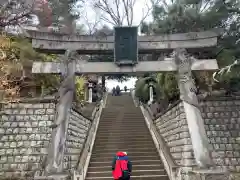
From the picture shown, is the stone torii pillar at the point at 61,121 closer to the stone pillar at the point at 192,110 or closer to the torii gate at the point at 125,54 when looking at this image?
the torii gate at the point at 125,54

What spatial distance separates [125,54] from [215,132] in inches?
187

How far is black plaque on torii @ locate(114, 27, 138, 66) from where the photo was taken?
10.2m

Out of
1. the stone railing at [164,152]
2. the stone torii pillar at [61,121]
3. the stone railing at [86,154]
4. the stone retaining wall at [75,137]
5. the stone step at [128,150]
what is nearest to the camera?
the stone torii pillar at [61,121]

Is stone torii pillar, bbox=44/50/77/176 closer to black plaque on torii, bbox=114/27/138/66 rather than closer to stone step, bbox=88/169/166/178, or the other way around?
stone step, bbox=88/169/166/178

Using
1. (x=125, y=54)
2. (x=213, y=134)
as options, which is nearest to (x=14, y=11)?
(x=125, y=54)

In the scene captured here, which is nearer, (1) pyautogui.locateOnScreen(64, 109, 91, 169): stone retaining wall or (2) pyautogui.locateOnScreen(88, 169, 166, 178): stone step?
(2) pyautogui.locateOnScreen(88, 169, 166, 178): stone step

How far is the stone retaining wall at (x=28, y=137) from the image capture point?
32.9 feet

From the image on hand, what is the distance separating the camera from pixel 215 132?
35.4ft

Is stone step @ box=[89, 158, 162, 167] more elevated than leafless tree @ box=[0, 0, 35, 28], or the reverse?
leafless tree @ box=[0, 0, 35, 28]

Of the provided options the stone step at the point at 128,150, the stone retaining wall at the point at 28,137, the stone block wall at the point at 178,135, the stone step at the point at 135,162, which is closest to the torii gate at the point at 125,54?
the stone block wall at the point at 178,135

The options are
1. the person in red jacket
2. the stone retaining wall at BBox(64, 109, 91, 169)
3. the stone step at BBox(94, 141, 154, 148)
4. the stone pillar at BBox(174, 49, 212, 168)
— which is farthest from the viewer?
the stone step at BBox(94, 141, 154, 148)

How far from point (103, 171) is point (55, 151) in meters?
2.13

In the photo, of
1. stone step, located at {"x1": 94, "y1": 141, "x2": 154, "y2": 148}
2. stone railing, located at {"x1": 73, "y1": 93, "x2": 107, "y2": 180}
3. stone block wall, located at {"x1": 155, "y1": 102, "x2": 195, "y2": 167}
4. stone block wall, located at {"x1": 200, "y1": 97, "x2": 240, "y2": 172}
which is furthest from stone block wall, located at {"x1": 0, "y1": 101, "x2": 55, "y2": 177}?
stone block wall, located at {"x1": 200, "y1": 97, "x2": 240, "y2": 172}

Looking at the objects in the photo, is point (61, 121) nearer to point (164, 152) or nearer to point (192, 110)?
point (164, 152)
